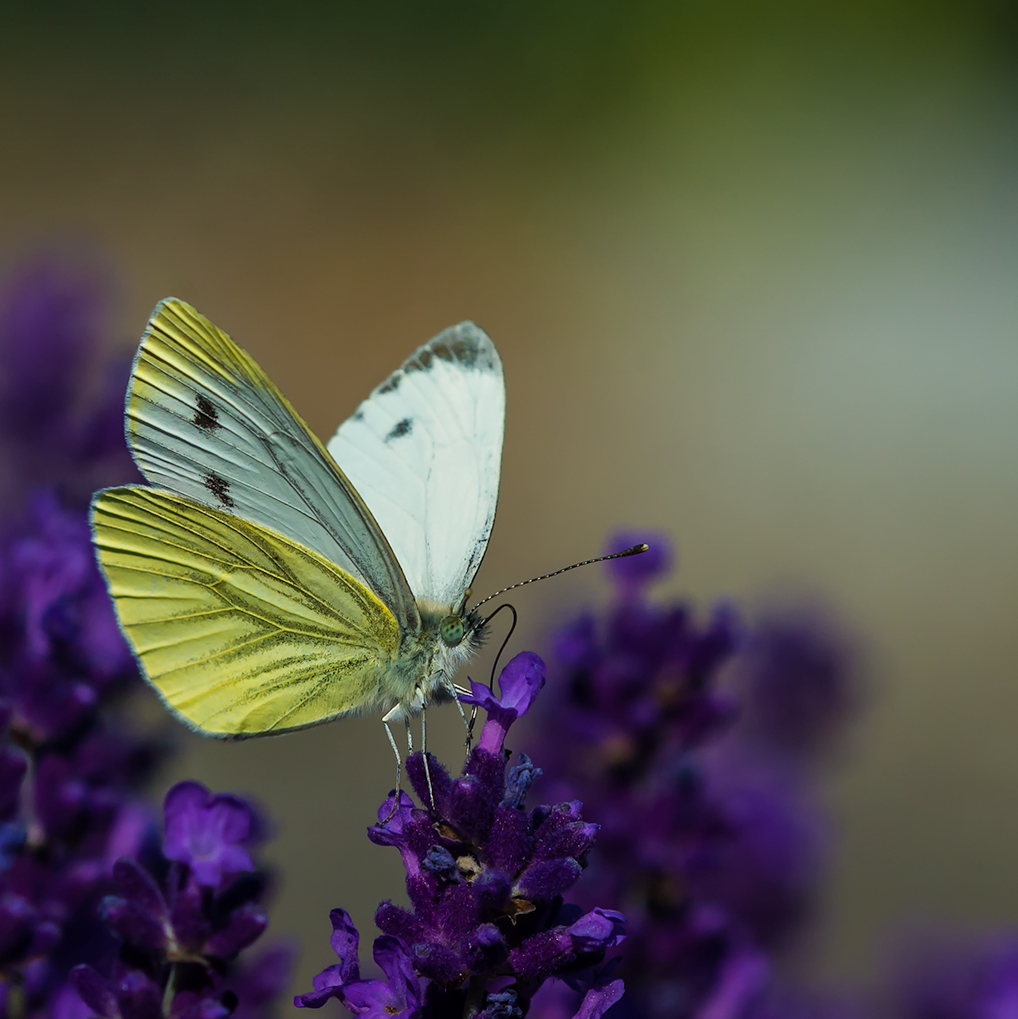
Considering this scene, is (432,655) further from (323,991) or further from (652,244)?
(652,244)

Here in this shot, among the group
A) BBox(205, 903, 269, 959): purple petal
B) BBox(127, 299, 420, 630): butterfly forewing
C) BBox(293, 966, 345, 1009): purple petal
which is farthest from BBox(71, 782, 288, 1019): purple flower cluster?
BBox(127, 299, 420, 630): butterfly forewing

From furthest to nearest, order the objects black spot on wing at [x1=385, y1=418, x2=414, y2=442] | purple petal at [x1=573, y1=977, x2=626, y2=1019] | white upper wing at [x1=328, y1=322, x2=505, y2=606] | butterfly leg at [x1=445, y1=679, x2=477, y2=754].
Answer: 1. black spot on wing at [x1=385, y1=418, x2=414, y2=442]
2. white upper wing at [x1=328, y1=322, x2=505, y2=606]
3. butterfly leg at [x1=445, y1=679, x2=477, y2=754]
4. purple petal at [x1=573, y1=977, x2=626, y2=1019]

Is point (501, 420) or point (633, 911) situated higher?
point (501, 420)

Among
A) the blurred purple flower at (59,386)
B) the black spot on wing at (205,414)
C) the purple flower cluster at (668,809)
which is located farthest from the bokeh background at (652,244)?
the black spot on wing at (205,414)

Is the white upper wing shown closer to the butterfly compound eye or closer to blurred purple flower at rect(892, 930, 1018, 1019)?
the butterfly compound eye

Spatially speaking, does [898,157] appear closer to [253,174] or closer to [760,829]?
[253,174]

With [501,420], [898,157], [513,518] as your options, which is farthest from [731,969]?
[898,157]

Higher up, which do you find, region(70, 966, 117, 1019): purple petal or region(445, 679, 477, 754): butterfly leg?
region(445, 679, 477, 754): butterfly leg
